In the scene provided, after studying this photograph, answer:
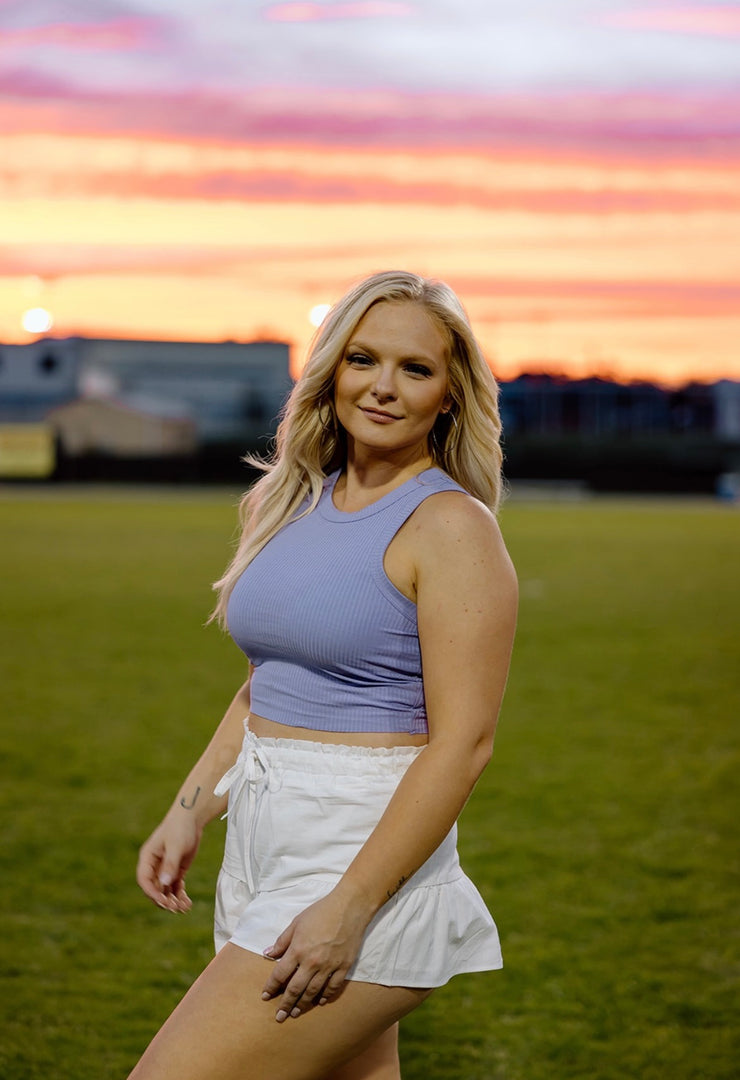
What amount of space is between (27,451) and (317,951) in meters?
61.2

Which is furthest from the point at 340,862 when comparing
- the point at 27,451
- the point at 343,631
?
the point at 27,451

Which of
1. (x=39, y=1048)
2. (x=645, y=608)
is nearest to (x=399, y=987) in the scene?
(x=39, y=1048)

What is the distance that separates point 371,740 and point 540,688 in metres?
10.1

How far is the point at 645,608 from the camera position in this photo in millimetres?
19078

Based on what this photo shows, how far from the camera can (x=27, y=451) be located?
61.6m

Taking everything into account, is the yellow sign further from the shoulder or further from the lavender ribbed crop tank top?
the shoulder

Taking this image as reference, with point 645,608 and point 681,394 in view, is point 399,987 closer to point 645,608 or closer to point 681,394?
point 645,608

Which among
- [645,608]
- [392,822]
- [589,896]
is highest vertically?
[392,822]

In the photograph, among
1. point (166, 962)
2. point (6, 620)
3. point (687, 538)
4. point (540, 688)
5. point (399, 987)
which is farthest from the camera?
point (687, 538)

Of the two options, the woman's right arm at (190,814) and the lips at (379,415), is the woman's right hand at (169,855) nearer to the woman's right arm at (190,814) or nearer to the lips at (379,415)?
the woman's right arm at (190,814)

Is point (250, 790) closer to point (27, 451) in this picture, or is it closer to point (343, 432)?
point (343, 432)

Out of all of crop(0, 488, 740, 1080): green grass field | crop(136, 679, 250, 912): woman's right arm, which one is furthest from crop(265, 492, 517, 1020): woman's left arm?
crop(0, 488, 740, 1080): green grass field

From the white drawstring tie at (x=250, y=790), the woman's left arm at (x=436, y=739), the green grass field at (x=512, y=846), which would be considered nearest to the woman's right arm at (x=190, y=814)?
the white drawstring tie at (x=250, y=790)

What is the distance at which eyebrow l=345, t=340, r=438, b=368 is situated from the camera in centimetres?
261
